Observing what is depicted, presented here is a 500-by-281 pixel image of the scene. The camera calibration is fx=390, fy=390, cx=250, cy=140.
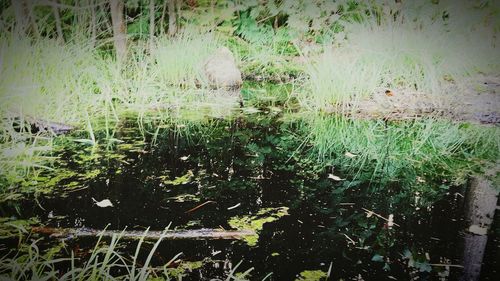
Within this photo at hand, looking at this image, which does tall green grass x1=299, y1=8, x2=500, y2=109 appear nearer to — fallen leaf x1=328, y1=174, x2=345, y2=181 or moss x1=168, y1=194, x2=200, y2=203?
fallen leaf x1=328, y1=174, x2=345, y2=181

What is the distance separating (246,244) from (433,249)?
2.11 feet

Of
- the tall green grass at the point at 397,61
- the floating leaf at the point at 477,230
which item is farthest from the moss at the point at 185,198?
the tall green grass at the point at 397,61

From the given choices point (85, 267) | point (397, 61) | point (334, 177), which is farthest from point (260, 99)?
point (85, 267)

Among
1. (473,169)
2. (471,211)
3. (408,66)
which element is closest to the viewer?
(471,211)

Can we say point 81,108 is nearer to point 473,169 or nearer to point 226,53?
point 226,53

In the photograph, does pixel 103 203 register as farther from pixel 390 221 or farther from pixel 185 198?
pixel 390 221

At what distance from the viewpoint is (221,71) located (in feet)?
11.1

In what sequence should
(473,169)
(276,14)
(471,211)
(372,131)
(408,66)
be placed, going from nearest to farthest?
(471,211), (473,169), (372,131), (408,66), (276,14)

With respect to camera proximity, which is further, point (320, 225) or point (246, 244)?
point (320, 225)

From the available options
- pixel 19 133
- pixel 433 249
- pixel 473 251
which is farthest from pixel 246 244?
pixel 19 133

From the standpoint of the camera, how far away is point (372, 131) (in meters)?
2.52

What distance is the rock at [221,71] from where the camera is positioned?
3.37 m

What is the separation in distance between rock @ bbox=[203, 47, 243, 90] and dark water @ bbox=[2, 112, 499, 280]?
4.03 ft

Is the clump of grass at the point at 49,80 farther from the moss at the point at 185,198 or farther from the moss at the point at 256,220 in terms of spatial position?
the moss at the point at 256,220
